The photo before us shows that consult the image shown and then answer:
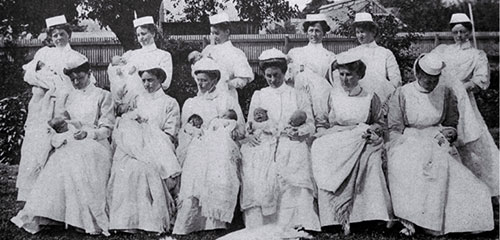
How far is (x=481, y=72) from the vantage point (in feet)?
19.4

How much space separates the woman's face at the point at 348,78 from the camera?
17.1 feet

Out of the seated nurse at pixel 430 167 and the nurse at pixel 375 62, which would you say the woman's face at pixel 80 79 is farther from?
the seated nurse at pixel 430 167

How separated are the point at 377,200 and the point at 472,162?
1247mm

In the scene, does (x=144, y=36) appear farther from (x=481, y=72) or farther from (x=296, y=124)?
(x=481, y=72)

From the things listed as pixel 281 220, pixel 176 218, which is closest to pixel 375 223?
pixel 281 220

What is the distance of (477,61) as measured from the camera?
595 cm

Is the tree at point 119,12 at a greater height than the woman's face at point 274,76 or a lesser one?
greater

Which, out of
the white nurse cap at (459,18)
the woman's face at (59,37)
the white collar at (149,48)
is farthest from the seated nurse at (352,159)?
A: the woman's face at (59,37)

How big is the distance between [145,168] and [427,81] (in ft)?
8.17

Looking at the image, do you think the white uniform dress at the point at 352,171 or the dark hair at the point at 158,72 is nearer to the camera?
the white uniform dress at the point at 352,171

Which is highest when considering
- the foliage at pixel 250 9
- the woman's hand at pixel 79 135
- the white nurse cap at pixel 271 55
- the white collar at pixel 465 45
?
the foliage at pixel 250 9

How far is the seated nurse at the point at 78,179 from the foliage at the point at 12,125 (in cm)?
304

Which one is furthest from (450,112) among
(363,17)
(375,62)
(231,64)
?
(231,64)

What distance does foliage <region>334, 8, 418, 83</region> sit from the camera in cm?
707
